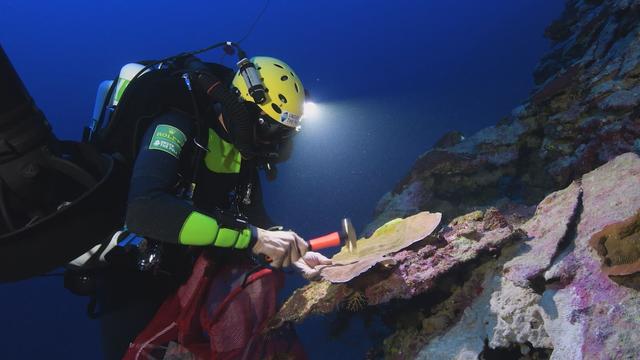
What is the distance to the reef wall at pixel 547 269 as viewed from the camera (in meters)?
2.06

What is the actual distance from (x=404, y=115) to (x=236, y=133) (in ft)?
111

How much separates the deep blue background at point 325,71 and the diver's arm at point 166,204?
661cm

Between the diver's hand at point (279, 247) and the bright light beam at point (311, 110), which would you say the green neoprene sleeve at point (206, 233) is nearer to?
the diver's hand at point (279, 247)

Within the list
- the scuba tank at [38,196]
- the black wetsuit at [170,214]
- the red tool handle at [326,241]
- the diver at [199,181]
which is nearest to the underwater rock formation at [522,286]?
the red tool handle at [326,241]

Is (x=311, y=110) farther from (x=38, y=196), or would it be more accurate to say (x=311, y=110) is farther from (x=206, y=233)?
(x=38, y=196)

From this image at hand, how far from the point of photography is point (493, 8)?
306ft

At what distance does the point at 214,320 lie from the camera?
320cm

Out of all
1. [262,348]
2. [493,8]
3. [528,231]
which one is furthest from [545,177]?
[493,8]

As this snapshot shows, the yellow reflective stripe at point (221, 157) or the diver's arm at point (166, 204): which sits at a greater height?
Result: the yellow reflective stripe at point (221, 157)

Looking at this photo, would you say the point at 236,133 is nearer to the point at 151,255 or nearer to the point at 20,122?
the point at 151,255

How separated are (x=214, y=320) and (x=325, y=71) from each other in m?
85.8

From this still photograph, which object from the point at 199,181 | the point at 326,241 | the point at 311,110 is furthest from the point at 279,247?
the point at 311,110

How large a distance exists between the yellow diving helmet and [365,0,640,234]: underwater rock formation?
3.82 m

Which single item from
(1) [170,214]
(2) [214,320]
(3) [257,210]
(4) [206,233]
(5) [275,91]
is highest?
(5) [275,91]
